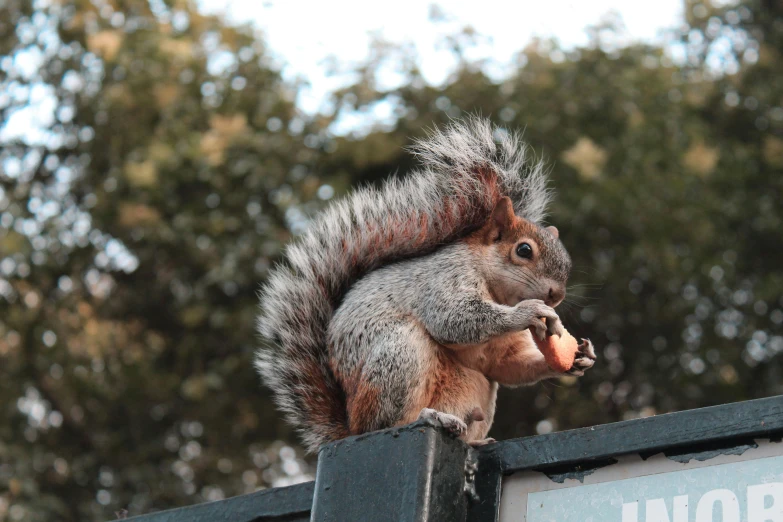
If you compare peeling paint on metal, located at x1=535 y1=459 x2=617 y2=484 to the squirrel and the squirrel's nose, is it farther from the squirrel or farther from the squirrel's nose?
the squirrel's nose

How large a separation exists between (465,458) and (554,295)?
0.63 meters

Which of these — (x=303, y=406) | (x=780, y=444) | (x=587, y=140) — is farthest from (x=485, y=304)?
(x=587, y=140)

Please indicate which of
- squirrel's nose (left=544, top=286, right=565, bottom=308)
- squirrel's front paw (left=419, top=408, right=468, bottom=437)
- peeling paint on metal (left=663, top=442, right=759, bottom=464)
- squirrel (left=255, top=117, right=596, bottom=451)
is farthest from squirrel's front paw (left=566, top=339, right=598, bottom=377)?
peeling paint on metal (left=663, top=442, right=759, bottom=464)

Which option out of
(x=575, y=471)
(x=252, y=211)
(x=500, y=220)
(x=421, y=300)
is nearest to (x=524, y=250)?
(x=500, y=220)

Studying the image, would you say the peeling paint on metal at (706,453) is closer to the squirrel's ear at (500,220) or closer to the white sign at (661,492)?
the white sign at (661,492)

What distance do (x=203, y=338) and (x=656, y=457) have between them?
4101mm

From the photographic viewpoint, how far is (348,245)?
217cm

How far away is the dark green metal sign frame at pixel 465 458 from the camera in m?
1.35

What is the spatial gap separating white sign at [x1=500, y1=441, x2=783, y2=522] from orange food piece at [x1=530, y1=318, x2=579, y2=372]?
1.26ft

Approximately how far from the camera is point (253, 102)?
5301 mm

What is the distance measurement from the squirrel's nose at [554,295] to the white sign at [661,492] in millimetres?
657

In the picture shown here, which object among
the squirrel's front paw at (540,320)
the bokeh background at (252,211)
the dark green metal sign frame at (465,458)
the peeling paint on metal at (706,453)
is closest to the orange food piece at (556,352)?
the squirrel's front paw at (540,320)

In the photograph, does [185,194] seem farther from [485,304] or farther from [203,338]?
[485,304]

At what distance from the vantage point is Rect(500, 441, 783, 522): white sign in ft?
4.24
